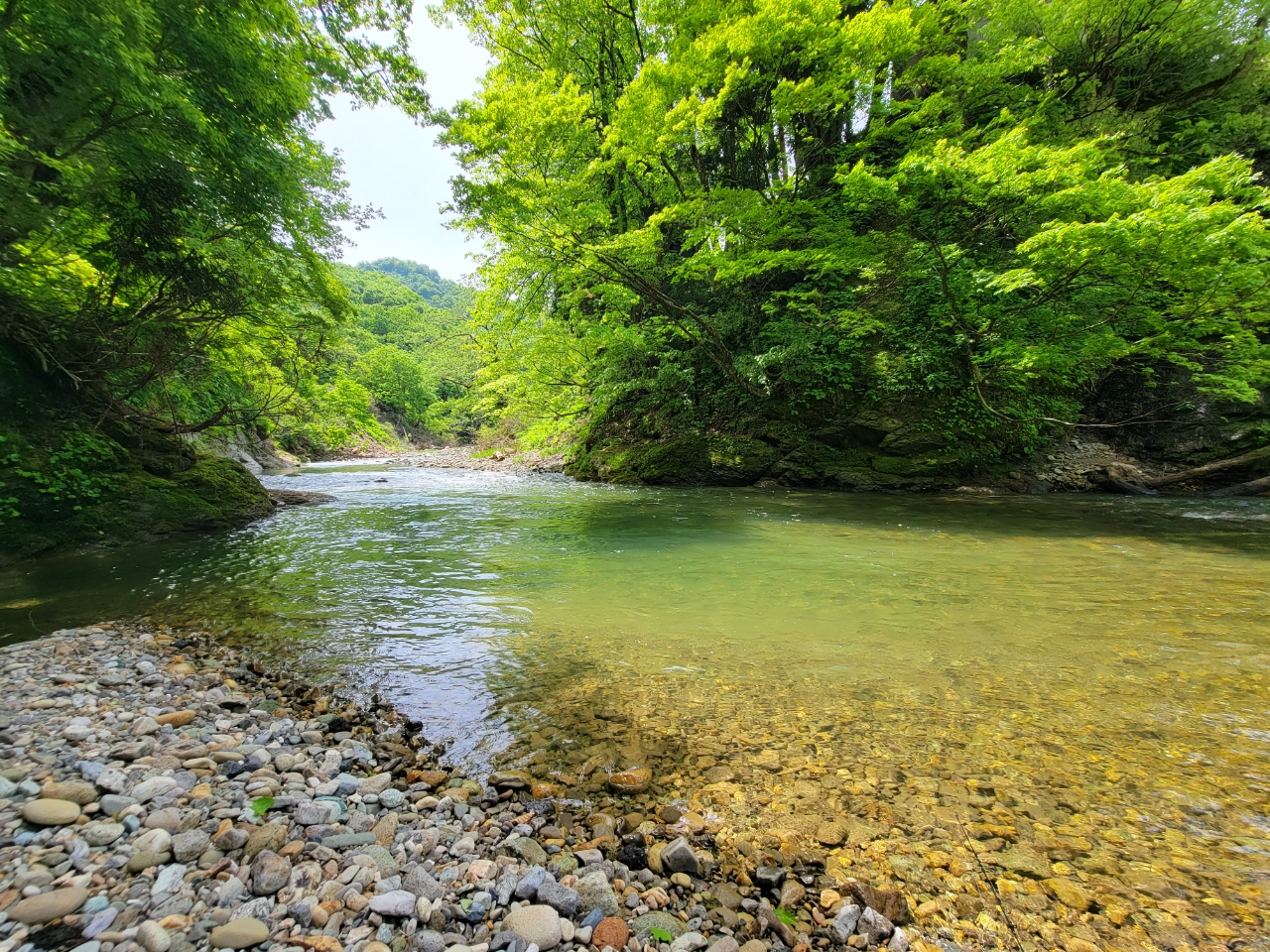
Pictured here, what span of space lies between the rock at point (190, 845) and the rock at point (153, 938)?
0.37 metres

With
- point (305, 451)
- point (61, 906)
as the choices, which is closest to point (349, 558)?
point (61, 906)

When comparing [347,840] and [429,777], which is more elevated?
[347,840]

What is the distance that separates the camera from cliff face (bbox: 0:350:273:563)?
662cm

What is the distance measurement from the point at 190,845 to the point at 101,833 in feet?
1.19

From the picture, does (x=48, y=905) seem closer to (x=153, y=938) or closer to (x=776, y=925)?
(x=153, y=938)

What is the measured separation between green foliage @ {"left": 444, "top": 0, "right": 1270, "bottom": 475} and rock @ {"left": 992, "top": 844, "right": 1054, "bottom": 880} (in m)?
9.34

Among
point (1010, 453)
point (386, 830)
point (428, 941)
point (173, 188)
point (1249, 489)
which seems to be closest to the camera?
point (428, 941)

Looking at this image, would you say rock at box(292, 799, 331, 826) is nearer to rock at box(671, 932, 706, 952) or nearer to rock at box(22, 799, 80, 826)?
rock at box(22, 799, 80, 826)

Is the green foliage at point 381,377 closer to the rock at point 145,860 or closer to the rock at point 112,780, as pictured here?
the rock at point 112,780

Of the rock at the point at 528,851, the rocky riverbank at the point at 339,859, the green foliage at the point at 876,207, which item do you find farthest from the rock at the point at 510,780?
the green foliage at the point at 876,207

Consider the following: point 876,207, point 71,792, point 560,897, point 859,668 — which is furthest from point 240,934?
point 876,207

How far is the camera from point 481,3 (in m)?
15.8

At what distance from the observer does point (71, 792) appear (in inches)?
85.4

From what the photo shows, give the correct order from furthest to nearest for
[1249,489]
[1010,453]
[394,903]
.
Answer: [1010,453], [1249,489], [394,903]
